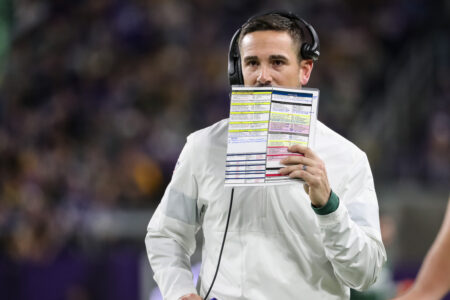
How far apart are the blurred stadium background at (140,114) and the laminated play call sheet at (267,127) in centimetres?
403

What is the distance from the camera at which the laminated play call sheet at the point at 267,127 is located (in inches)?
106

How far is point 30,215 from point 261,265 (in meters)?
6.06

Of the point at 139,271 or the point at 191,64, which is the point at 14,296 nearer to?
the point at 139,271

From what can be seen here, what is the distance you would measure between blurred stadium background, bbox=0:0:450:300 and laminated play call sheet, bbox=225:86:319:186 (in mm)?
4031

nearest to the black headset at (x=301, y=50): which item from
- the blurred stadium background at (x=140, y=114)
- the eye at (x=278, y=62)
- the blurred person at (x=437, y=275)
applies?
the eye at (x=278, y=62)

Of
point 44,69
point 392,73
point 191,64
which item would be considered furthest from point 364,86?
point 44,69

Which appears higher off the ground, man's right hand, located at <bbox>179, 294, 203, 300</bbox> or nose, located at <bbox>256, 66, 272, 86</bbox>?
Answer: nose, located at <bbox>256, 66, 272, 86</bbox>

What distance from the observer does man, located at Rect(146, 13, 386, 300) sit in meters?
2.86

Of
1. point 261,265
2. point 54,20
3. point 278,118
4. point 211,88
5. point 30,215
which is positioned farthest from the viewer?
point 54,20

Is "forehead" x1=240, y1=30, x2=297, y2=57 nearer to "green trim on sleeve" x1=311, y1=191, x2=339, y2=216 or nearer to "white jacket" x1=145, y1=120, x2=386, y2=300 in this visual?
"white jacket" x1=145, y1=120, x2=386, y2=300

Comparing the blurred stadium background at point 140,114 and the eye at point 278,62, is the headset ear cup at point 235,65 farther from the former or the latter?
the blurred stadium background at point 140,114

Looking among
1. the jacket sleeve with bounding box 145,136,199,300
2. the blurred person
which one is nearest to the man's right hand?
the jacket sleeve with bounding box 145,136,199,300

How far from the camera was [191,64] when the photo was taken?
11047 millimetres

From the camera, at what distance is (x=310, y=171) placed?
2646 mm
